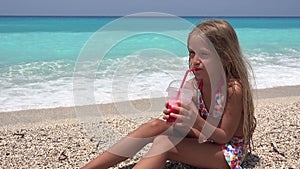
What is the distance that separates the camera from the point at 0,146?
2.61 meters

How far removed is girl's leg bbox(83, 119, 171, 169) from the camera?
2039mm

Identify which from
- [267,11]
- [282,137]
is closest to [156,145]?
[282,137]

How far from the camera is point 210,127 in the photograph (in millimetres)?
1953

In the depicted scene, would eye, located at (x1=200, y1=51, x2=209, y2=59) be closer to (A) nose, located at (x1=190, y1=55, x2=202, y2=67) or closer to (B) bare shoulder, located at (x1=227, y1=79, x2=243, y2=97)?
(A) nose, located at (x1=190, y1=55, x2=202, y2=67)

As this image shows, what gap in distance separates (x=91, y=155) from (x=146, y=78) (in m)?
2.91

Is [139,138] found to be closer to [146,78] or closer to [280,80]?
[146,78]

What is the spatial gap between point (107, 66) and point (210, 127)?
5.08 m

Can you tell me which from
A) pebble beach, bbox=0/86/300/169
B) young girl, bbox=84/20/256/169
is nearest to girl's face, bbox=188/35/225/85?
young girl, bbox=84/20/256/169

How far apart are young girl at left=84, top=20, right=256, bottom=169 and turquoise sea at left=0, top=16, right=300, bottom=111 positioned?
0.69 feet

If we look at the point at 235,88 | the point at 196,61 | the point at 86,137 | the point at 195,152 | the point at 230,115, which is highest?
the point at 196,61

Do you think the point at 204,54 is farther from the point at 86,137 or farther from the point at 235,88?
the point at 86,137

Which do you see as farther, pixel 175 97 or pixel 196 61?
pixel 196 61

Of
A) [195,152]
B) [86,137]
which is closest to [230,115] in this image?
[195,152]

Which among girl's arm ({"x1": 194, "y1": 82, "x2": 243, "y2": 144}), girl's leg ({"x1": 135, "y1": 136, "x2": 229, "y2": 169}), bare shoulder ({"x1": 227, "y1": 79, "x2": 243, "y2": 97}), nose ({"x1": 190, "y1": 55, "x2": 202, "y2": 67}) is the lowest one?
girl's leg ({"x1": 135, "y1": 136, "x2": 229, "y2": 169})
